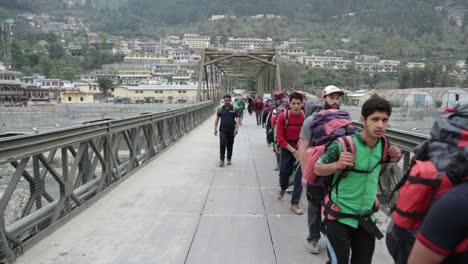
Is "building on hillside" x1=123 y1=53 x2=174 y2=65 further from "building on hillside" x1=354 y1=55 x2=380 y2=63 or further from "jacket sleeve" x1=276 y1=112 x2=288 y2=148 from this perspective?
"jacket sleeve" x1=276 y1=112 x2=288 y2=148

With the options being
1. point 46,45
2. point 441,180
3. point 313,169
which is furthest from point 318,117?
point 46,45

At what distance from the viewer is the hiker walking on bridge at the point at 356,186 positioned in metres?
2.44

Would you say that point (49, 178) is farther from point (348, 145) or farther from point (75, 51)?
point (75, 51)

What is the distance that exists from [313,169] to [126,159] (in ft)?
17.2

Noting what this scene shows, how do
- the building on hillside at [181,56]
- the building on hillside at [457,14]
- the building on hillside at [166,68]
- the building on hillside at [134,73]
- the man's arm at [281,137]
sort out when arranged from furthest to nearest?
1. the building on hillside at [181,56]
2. the building on hillside at [457,14]
3. the building on hillside at [166,68]
4. the building on hillside at [134,73]
5. the man's arm at [281,137]

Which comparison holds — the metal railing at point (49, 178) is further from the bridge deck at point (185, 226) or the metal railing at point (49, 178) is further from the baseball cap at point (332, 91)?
the baseball cap at point (332, 91)

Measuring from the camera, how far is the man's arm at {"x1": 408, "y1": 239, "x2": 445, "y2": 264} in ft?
4.44

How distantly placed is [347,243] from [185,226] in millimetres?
2301

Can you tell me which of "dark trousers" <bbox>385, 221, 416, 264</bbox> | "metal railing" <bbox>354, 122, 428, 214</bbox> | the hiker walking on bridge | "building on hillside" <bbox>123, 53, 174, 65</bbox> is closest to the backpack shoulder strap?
the hiker walking on bridge

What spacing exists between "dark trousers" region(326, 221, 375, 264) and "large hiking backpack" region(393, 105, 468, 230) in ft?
3.00

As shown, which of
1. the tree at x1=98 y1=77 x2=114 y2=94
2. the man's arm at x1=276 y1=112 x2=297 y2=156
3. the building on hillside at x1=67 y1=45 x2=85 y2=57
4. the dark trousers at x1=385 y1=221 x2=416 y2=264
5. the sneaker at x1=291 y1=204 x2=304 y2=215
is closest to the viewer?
the dark trousers at x1=385 y1=221 x2=416 y2=264

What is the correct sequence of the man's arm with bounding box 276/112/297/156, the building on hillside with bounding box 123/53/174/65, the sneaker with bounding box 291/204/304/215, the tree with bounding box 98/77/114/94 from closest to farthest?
the sneaker with bounding box 291/204/304/215, the man's arm with bounding box 276/112/297/156, the tree with bounding box 98/77/114/94, the building on hillside with bounding box 123/53/174/65

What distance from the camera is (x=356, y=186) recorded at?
251 centimetres

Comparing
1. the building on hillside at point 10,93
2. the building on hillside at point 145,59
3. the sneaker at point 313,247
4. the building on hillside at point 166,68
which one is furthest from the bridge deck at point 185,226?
the building on hillside at point 145,59
